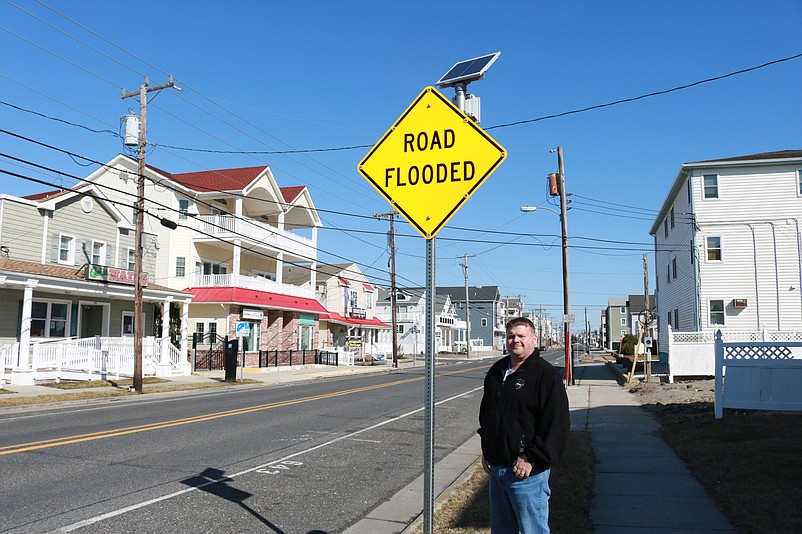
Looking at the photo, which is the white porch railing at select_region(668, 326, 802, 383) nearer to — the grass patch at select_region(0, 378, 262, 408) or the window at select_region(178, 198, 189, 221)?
the grass patch at select_region(0, 378, 262, 408)

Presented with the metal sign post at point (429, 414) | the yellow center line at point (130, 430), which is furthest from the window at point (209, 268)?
the metal sign post at point (429, 414)

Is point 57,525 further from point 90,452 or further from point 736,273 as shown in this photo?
point 736,273

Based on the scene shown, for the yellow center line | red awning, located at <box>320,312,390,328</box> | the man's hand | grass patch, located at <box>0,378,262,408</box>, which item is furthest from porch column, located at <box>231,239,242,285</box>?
the man's hand

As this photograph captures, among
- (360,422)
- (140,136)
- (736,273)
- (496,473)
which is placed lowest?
(360,422)

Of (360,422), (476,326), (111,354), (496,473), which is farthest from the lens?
(476,326)

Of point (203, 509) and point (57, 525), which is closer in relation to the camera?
point (57, 525)

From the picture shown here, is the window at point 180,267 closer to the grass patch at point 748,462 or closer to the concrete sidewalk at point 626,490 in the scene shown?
the concrete sidewalk at point 626,490

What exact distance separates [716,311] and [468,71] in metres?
26.7

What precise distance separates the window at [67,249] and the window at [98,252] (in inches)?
47.8

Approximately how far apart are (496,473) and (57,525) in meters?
4.55

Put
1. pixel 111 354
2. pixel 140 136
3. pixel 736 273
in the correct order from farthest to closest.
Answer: pixel 736 273, pixel 111 354, pixel 140 136

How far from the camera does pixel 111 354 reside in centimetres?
2580

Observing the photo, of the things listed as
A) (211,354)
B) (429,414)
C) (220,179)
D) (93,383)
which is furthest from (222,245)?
(429,414)

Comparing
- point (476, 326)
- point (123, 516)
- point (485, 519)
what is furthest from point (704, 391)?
point (476, 326)
